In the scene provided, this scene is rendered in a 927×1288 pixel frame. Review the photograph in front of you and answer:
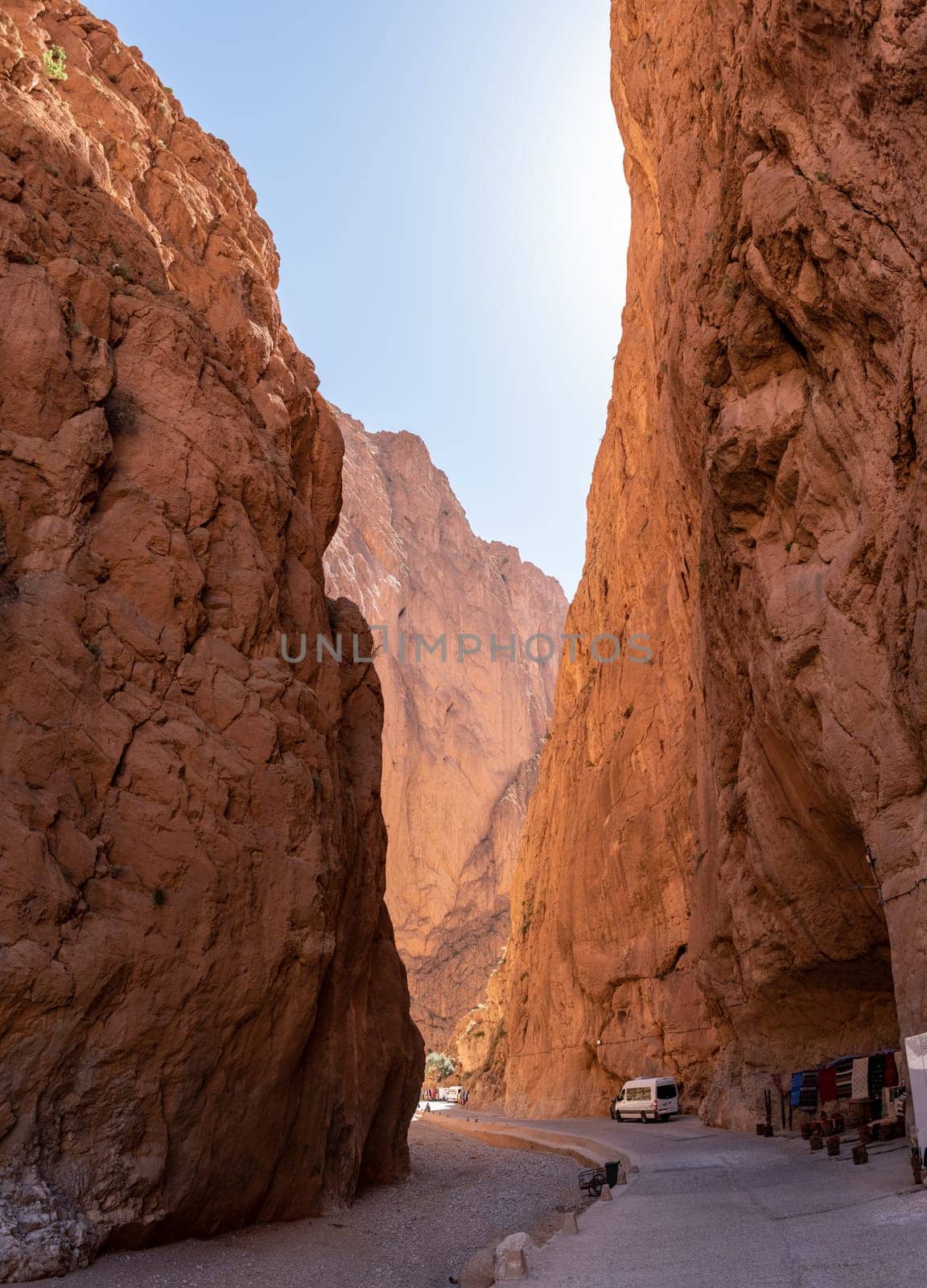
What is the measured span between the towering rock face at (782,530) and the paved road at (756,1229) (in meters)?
2.45

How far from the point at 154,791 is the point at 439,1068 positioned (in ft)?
205

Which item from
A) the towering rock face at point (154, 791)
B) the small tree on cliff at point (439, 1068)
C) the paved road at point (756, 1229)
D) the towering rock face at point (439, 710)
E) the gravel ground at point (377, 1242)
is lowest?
the small tree on cliff at point (439, 1068)

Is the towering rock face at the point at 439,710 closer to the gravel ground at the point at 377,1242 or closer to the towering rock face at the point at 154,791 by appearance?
the gravel ground at the point at 377,1242

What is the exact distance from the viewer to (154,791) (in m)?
12.8

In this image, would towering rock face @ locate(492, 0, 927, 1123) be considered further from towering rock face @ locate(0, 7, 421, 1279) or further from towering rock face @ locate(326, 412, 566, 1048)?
towering rock face @ locate(326, 412, 566, 1048)

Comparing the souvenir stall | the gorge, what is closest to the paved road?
the souvenir stall

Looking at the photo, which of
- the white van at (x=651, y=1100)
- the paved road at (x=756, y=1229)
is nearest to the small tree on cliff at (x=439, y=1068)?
the white van at (x=651, y=1100)

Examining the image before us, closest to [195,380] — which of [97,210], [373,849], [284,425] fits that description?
[97,210]

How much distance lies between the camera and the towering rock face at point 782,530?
12.0 metres

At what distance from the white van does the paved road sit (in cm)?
1313

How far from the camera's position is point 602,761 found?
3900 centimetres

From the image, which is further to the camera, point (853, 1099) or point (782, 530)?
point (853, 1099)

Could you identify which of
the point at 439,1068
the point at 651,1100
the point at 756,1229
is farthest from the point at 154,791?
the point at 439,1068

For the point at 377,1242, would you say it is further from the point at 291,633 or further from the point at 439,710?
the point at 439,710
